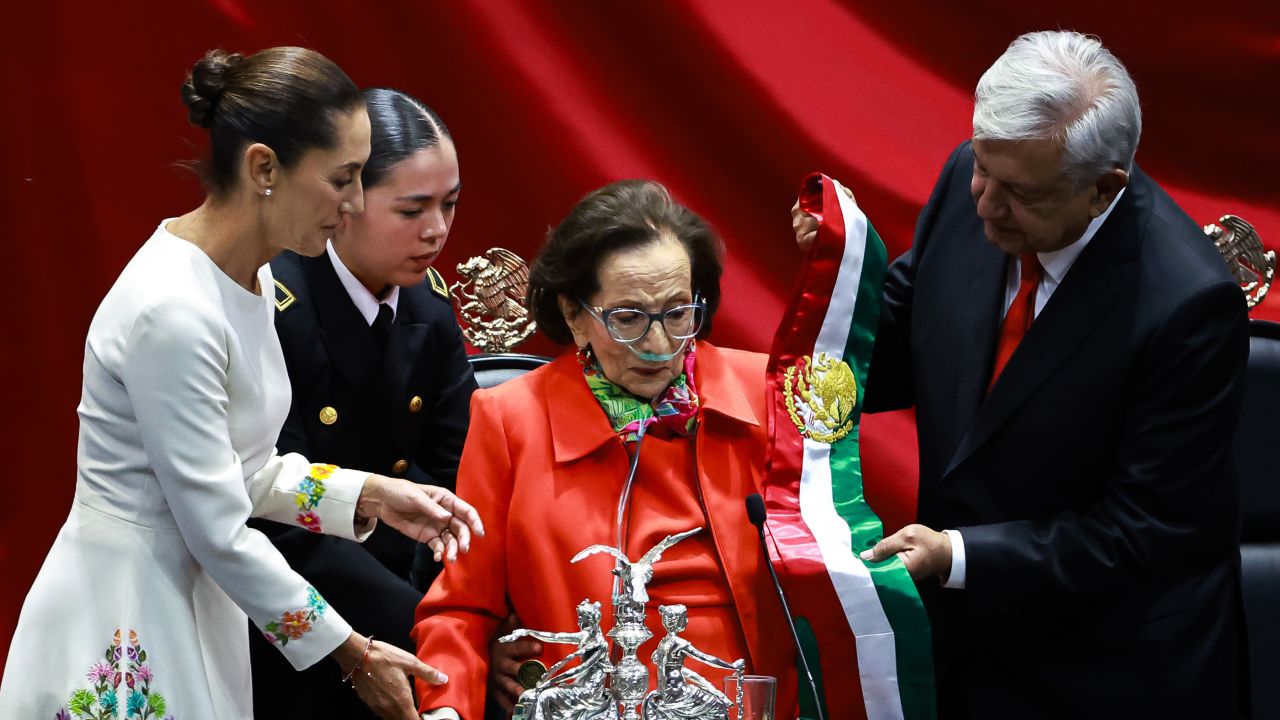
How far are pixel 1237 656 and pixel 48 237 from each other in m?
2.38

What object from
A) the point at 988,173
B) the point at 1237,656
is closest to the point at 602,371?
the point at 988,173

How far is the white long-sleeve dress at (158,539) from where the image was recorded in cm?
173

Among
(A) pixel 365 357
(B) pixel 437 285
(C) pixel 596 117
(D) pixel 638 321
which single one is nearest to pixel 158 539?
(A) pixel 365 357

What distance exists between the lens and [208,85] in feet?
6.07

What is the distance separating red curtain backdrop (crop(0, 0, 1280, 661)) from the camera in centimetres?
290

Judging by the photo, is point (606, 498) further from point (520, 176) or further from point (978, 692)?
point (520, 176)

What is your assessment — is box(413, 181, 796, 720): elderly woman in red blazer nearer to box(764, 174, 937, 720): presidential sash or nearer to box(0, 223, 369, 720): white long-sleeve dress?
box(764, 174, 937, 720): presidential sash

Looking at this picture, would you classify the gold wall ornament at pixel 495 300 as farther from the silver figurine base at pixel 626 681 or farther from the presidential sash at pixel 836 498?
the silver figurine base at pixel 626 681

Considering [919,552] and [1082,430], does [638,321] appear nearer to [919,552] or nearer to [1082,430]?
[919,552]

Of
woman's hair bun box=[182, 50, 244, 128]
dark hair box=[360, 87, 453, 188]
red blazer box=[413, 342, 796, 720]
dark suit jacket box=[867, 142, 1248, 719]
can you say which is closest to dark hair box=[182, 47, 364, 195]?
woman's hair bun box=[182, 50, 244, 128]

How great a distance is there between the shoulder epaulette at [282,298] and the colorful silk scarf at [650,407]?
530 millimetres

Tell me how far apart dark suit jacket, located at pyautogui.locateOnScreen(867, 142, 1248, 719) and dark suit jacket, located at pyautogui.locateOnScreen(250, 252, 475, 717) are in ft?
3.01

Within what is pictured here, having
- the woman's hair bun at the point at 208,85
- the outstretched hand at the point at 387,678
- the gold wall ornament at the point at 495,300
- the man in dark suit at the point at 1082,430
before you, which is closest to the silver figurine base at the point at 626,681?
the outstretched hand at the point at 387,678

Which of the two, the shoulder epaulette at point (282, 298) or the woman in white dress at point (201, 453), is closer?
the woman in white dress at point (201, 453)
